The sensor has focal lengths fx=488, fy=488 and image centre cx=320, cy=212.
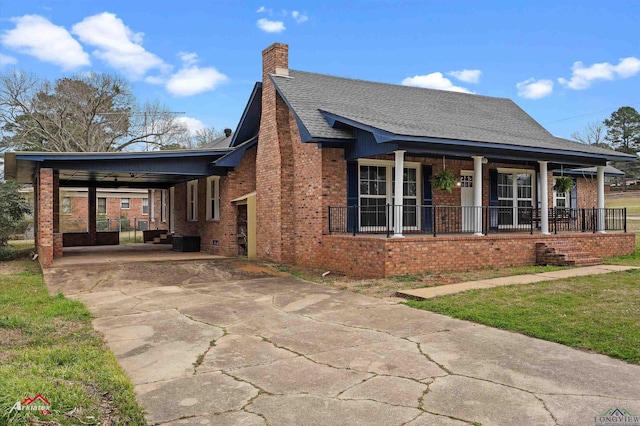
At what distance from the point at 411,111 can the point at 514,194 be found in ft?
16.3

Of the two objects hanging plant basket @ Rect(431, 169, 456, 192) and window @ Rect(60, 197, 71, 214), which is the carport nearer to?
hanging plant basket @ Rect(431, 169, 456, 192)

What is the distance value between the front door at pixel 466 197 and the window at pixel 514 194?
1457 mm

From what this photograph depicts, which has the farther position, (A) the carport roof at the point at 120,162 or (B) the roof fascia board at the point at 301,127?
(A) the carport roof at the point at 120,162

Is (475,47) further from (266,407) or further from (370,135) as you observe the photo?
(266,407)

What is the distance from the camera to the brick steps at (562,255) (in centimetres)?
1338

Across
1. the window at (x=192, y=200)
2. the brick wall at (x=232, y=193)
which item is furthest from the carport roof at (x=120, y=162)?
the window at (x=192, y=200)

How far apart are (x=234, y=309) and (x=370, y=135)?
624cm

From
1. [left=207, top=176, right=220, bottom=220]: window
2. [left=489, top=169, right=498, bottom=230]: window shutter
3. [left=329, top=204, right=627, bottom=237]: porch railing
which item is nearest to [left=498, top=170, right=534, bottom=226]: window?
[left=329, top=204, right=627, bottom=237]: porch railing

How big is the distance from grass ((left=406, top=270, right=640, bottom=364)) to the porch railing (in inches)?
136

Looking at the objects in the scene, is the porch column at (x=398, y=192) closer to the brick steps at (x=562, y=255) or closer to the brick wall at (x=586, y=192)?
the brick steps at (x=562, y=255)

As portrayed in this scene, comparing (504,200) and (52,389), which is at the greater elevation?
(504,200)

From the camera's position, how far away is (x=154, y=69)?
157ft

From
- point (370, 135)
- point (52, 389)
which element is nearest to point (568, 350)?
point (52, 389)

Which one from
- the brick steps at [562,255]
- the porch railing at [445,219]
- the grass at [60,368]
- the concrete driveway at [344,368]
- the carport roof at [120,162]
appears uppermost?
the carport roof at [120,162]
